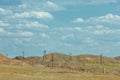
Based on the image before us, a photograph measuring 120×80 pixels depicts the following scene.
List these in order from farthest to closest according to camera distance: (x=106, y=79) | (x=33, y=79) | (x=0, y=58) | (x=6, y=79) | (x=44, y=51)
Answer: (x=44, y=51) < (x=0, y=58) < (x=106, y=79) < (x=33, y=79) < (x=6, y=79)

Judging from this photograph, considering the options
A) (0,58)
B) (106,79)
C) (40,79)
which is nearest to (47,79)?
(40,79)

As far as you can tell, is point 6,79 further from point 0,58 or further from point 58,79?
point 0,58

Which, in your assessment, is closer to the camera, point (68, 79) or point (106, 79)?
point (68, 79)

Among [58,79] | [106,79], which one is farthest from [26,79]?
[106,79]

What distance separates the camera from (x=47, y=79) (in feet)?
236

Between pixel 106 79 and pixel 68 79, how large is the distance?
11440 mm

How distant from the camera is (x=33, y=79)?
70812mm

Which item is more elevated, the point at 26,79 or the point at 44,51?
the point at 44,51

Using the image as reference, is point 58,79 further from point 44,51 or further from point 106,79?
point 44,51

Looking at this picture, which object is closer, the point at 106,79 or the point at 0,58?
the point at 106,79

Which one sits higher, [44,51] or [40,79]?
[44,51]

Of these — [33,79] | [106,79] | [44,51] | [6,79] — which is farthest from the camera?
[44,51]

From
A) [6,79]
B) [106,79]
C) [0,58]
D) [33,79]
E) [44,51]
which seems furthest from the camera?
[44,51]

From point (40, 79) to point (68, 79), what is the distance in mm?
6304
